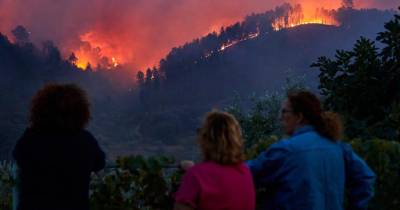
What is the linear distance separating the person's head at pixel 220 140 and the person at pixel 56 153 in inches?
35.5

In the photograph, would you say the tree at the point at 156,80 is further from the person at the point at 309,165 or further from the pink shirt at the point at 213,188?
the pink shirt at the point at 213,188

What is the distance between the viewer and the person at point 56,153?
3752mm

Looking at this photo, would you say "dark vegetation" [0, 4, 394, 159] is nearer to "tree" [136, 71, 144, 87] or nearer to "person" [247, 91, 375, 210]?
"tree" [136, 71, 144, 87]

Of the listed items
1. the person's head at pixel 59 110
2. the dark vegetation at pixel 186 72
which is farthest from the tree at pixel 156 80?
the person's head at pixel 59 110

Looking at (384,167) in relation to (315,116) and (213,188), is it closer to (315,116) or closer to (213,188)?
(315,116)

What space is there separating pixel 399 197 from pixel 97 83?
165 meters

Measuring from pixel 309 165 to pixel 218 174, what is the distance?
2.16 ft

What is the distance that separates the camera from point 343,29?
160000 millimetres

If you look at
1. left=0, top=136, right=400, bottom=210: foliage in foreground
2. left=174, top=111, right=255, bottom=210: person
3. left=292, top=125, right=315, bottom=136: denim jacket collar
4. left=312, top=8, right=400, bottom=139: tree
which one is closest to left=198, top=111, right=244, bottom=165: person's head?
left=174, top=111, right=255, bottom=210: person

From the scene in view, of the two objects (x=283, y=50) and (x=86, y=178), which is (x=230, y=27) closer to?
(x=283, y=50)

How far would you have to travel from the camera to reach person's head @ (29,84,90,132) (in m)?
3.81

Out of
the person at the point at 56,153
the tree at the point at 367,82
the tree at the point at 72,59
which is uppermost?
the tree at the point at 72,59

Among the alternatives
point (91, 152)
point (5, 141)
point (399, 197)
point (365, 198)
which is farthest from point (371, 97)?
point (5, 141)

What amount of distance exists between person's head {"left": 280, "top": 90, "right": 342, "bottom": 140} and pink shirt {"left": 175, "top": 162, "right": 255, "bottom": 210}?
618 mm
